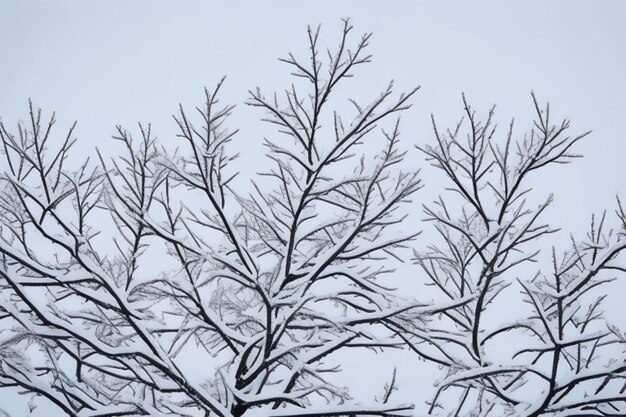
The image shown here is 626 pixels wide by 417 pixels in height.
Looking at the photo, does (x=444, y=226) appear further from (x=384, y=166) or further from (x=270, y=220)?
(x=270, y=220)

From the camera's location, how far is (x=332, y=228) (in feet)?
19.3

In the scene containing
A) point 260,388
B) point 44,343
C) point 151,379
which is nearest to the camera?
point 151,379

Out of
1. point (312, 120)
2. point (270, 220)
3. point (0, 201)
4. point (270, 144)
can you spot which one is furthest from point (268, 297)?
point (0, 201)

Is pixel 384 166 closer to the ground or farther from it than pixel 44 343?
farther from it

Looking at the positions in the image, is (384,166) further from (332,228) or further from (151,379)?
(151,379)

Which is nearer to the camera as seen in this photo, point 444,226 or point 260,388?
point 260,388

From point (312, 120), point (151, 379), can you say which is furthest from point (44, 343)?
point (312, 120)

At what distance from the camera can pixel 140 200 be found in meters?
4.70

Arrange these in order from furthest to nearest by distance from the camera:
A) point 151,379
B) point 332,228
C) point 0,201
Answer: point 332,228 → point 0,201 → point 151,379

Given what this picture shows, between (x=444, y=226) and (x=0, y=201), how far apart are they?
15.3 ft

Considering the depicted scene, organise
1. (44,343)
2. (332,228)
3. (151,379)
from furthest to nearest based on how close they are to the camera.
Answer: (332,228) → (44,343) → (151,379)

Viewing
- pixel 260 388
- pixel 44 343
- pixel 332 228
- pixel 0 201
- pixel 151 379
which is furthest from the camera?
pixel 332 228

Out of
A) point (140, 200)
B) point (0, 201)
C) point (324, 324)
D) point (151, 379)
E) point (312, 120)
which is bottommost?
point (151, 379)

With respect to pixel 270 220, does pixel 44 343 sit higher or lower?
lower
